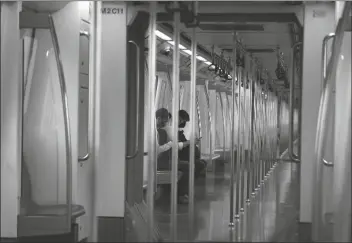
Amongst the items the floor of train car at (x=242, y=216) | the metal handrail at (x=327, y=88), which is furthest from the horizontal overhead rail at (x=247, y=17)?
the floor of train car at (x=242, y=216)

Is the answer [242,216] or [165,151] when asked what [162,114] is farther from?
[242,216]

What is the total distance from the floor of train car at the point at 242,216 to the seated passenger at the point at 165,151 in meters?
0.29

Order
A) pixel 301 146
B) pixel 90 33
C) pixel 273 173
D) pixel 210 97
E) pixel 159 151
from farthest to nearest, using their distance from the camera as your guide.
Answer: pixel 273 173, pixel 210 97, pixel 159 151, pixel 301 146, pixel 90 33

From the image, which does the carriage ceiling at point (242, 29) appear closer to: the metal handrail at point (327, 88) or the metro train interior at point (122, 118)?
the metro train interior at point (122, 118)

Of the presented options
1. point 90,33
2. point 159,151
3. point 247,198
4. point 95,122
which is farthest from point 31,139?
point 247,198

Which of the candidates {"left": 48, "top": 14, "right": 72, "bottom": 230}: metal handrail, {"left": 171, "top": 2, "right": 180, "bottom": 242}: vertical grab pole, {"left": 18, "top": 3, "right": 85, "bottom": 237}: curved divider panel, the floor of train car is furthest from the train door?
the floor of train car

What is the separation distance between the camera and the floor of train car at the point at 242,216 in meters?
6.55

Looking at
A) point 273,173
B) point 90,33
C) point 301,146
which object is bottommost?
point 273,173

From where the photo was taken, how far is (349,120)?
475 cm

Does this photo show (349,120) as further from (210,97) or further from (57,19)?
(210,97)

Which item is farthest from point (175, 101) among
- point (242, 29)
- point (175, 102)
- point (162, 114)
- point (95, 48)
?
point (162, 114)

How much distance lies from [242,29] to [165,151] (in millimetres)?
2589

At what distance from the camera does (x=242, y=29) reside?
23.0 ft

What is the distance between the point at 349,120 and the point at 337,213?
78 centimetres
